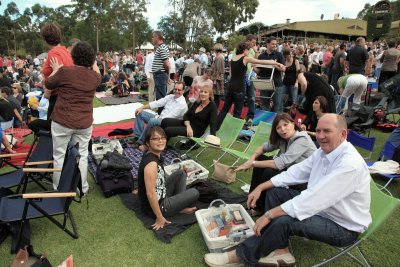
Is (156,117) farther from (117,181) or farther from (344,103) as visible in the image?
(344,103)

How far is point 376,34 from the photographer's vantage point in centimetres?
3503

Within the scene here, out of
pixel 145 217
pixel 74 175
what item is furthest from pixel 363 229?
pixel 74 175

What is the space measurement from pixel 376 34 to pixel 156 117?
123 feet

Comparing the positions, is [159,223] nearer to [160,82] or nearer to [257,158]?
[257,158]

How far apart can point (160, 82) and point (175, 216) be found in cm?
441

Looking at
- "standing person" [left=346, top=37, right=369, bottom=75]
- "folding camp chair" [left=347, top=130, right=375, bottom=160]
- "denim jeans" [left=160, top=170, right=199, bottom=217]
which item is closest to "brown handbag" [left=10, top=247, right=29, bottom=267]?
"denim jeans" [left=160, top=170, right=199, bottom=217]

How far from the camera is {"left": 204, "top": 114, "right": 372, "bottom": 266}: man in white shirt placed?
7.19 ft

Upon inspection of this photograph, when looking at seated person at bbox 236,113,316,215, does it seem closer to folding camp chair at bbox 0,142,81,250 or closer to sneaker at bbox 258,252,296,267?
sneaker at bbox 258,252,296,267

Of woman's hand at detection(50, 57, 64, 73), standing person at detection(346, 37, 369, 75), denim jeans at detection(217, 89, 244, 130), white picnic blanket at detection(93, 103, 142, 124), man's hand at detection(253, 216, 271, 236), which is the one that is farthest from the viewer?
standing person at detection(346, 37, 369, 75)

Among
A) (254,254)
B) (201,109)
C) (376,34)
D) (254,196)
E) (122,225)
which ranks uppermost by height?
(376,34)

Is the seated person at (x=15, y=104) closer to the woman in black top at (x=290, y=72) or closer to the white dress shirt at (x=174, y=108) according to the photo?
the white dress shirt at (x=174, y=108)

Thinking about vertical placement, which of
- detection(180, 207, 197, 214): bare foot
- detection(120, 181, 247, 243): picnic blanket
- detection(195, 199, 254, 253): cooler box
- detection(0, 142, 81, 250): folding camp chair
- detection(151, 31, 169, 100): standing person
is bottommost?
detection(120, 181, 247, 243): picnic blanket

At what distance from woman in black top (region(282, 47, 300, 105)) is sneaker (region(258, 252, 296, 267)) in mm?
5240

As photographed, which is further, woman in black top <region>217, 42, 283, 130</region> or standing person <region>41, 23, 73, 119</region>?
woman in black top <region>217, 42, 283, 130</region>
